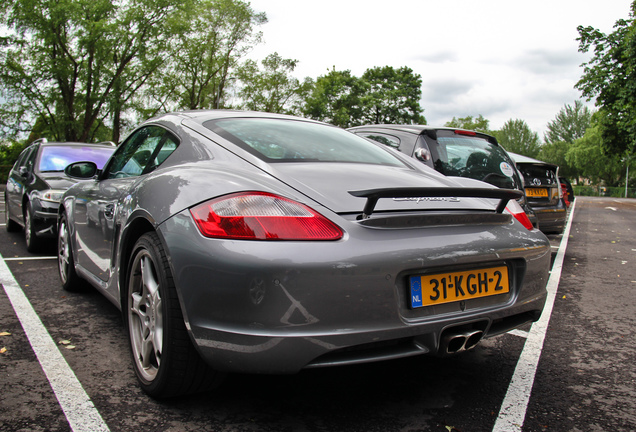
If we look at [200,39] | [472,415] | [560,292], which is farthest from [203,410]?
[200,39]

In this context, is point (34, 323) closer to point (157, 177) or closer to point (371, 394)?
point (157, 177)

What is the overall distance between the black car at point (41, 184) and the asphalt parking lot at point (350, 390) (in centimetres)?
256

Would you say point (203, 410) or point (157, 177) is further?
point (157, 177)

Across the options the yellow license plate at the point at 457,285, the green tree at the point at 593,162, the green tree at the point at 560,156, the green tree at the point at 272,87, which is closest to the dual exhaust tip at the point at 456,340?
the yellow license plate at the point at 457,285

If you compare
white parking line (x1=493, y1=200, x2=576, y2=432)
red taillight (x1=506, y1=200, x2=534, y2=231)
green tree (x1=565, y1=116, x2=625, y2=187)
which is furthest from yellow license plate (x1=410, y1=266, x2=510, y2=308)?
green tree (x1=565, y1=116, x2=625, y2=187)

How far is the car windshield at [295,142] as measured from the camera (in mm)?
2615

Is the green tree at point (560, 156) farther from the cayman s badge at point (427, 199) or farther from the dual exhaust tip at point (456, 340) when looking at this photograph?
the dual exhaust tip at point (456, 340)

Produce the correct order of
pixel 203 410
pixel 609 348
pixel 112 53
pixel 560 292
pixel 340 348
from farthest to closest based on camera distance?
pixel 112 53 < pixel 560 292 < pixel 609 348 < pixel 203 410 < pixel 340 348

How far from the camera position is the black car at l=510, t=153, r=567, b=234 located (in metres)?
7.75

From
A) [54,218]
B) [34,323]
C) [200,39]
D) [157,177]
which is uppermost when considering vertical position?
[200,39]

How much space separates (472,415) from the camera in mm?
2285

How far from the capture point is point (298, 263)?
187 centimetres

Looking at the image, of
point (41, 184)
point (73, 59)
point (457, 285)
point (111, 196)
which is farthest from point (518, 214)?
point (73, 59)

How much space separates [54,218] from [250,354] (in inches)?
198
